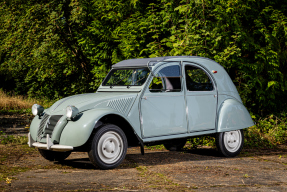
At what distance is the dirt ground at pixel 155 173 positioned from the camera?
519 cm

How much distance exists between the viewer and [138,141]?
6.71 m

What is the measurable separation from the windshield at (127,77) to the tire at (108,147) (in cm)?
113

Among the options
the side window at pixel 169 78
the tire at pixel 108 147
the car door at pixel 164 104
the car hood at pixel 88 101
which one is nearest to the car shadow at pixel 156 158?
the tire at pixel 108 147

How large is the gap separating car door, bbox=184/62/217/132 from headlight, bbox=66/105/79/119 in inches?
84.9

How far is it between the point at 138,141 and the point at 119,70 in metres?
1.64

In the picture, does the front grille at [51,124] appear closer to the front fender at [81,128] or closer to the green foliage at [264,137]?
the front fender at [81,128]

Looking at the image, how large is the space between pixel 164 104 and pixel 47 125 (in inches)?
80.0

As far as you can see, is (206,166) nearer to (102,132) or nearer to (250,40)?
(102,132)

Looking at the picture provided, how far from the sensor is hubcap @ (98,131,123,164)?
244 inches

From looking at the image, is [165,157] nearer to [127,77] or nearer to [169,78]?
[169,78]

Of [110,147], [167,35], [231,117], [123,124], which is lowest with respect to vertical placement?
[110,147]

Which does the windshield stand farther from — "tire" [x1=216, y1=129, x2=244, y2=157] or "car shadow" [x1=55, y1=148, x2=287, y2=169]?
"tire" [x1=216, y1=129, x2=244, y2=157]

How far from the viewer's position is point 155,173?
6.11m

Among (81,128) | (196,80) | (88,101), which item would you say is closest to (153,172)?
(81,128)
